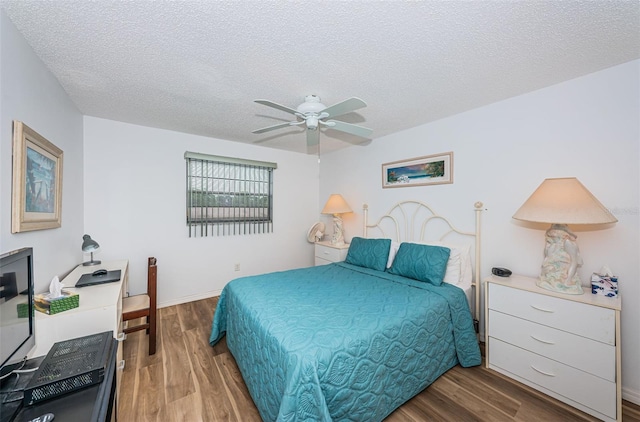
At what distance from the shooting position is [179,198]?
133 inches

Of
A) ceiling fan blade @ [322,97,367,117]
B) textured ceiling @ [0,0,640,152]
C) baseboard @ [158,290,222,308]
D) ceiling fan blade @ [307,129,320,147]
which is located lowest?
baseboard @ [158,290,222,308]

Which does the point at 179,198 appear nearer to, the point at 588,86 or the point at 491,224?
the point at 491,224

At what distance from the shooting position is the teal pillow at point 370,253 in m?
2.92

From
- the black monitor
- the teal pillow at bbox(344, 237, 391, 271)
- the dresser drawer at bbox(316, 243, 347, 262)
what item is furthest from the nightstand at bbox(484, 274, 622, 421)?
the black monitor

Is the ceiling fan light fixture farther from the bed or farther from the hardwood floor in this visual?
the hardwood floor

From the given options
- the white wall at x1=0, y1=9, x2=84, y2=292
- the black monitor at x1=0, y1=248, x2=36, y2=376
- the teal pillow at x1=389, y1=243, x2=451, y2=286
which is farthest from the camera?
the teal pillow at x1=389, y1=243, x2=451, y2=286

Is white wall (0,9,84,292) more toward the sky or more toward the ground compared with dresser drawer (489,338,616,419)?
more toward the sky

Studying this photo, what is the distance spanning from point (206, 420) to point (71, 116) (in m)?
2.85

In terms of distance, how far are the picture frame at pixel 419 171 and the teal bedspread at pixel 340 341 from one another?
120cm

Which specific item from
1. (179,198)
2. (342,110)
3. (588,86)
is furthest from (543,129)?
(179,198)

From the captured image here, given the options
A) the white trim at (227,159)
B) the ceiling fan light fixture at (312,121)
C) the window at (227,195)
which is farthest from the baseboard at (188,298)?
the ceiling fan light fixture at (312,121)

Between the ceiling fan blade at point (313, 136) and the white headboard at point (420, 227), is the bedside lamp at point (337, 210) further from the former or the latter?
the ceiling fan blade at point (313, 136)

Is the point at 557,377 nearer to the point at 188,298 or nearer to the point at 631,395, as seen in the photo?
the point at 631,395

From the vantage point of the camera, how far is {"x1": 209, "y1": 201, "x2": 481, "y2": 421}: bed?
1.30 m
